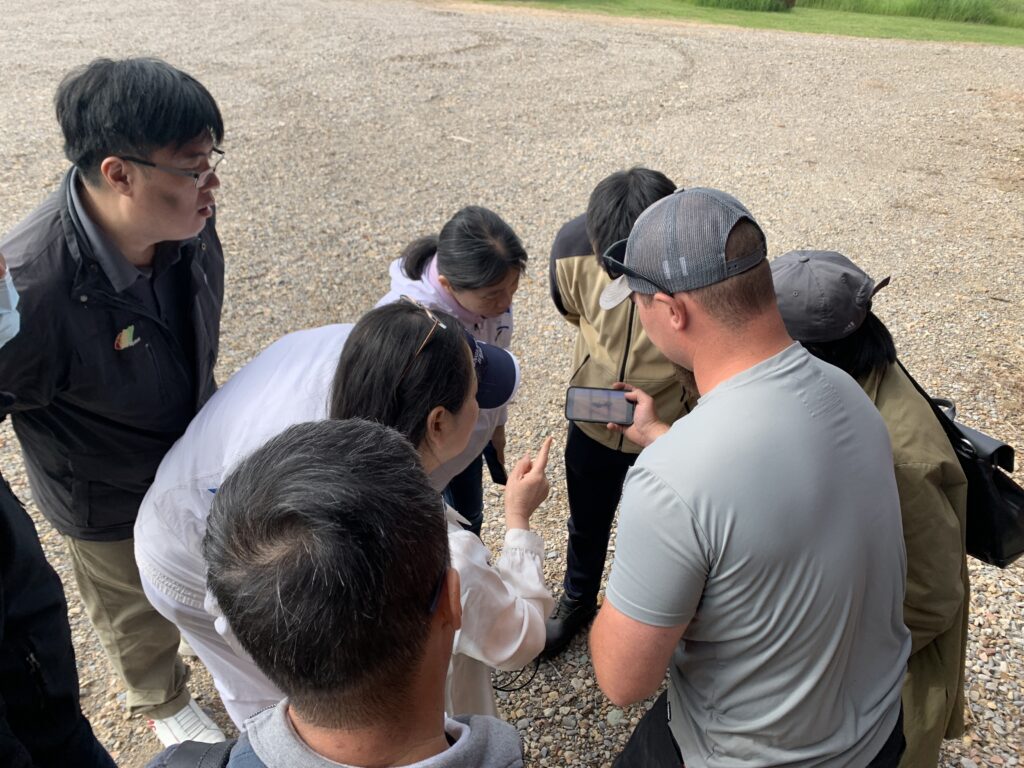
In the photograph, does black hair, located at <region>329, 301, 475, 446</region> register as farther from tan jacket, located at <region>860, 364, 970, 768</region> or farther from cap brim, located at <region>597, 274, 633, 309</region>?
tan jacket, located at <region>860, 364, 970, 768</region>

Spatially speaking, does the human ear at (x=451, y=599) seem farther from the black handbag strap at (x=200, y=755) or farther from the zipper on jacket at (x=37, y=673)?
the zipper on jacket at (x=37, y=673)

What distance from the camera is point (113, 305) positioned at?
7.59ft

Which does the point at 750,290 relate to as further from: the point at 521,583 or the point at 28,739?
the point at 28,739

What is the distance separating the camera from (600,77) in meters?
11.2

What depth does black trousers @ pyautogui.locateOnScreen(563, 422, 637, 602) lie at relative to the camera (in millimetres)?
3109

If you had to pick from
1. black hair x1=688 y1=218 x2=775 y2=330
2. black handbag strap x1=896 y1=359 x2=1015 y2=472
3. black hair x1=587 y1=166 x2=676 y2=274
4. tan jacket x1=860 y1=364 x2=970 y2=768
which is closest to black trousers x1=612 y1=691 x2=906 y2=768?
tan jacket x1=860 y1=364 x2=970 y2=768

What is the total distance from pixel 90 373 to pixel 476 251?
1363 millimetres

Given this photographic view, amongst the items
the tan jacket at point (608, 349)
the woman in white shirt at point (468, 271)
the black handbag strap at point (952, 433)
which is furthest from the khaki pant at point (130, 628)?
the black handbag strap at point (952, 433)

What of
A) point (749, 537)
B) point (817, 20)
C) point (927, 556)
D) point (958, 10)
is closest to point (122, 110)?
point (749, 537)

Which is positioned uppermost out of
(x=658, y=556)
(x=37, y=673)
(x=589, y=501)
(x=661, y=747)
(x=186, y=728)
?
(x=658, y=556)

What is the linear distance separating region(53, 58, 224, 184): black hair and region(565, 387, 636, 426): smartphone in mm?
1499

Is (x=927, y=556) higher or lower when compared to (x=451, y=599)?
lower

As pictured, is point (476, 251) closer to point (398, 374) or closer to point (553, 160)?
point (398, 374)

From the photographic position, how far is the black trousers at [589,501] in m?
3.11
